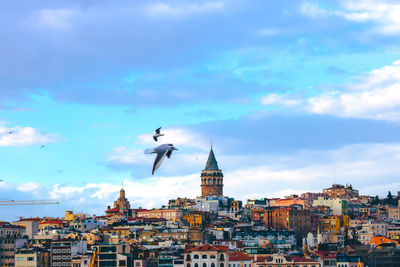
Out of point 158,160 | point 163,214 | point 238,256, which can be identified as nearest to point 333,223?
point 163,214

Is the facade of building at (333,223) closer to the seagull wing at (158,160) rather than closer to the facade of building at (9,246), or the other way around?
the facade of building at (9,246)

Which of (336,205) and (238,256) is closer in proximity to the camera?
(238,256)

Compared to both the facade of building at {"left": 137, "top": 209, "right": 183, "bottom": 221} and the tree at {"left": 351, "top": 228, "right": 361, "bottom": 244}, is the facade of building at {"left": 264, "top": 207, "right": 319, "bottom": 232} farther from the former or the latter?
the facade of building at {"left": 137, "top": 209, "right": 183, "bottom": 221}

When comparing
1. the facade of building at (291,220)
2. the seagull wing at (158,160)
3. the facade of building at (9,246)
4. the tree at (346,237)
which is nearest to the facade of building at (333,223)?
the facade of building at (291,220)

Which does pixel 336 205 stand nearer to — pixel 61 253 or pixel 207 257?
pixel 207 257

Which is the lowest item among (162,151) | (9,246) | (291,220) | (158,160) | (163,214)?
(9,246)

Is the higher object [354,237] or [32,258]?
[354,237]

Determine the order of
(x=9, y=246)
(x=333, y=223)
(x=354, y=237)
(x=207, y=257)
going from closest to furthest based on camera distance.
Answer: (x=207, y=257) → (x=9, y=246) → (x=354, y=237) → (x=333, y=223)

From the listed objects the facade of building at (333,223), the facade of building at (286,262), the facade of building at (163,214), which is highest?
the facade of building at (163,214)

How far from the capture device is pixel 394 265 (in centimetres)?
12006

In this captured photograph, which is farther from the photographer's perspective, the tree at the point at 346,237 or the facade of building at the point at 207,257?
the tree at the point at 346,237

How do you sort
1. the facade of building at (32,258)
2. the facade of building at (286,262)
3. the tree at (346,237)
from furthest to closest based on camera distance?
the tree at (346,237)
the facade of building at (32,258)
the facade of building at (286,262)

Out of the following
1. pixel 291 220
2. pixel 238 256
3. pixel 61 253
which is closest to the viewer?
pixel 238 256

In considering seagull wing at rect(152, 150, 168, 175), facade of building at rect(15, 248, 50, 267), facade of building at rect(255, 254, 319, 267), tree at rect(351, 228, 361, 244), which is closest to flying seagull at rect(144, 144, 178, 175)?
seagull wing at rect(152, 150, 168, 175)
